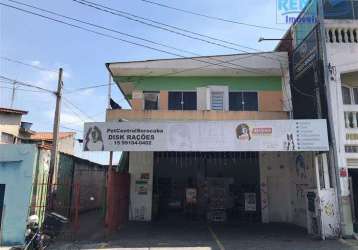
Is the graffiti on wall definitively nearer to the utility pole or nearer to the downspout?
the downspout

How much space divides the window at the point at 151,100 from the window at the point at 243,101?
3.90 metres

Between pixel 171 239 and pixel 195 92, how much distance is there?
343 inches

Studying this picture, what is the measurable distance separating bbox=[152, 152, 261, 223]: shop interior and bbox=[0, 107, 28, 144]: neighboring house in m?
7.82

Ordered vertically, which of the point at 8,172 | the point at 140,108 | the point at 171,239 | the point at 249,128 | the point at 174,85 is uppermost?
the point at 174,85

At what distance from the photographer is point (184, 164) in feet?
70.3

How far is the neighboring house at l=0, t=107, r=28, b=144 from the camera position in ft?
68.0

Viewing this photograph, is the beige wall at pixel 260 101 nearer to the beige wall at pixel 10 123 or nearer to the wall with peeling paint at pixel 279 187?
the wall with peeling paint at pixel 279 187

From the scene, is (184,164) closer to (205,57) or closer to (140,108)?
(140,108)

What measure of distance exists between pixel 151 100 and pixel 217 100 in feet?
11.4

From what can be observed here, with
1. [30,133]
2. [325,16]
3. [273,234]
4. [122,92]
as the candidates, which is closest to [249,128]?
[273,234]

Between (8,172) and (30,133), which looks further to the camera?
(30,133)

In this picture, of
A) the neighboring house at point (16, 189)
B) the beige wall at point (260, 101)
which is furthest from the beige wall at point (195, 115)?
the neighboring house at point (16, 189)

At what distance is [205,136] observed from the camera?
572 inches

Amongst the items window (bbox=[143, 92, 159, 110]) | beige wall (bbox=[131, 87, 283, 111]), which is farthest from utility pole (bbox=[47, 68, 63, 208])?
window (bbox=[143, 92, 159, 110])
